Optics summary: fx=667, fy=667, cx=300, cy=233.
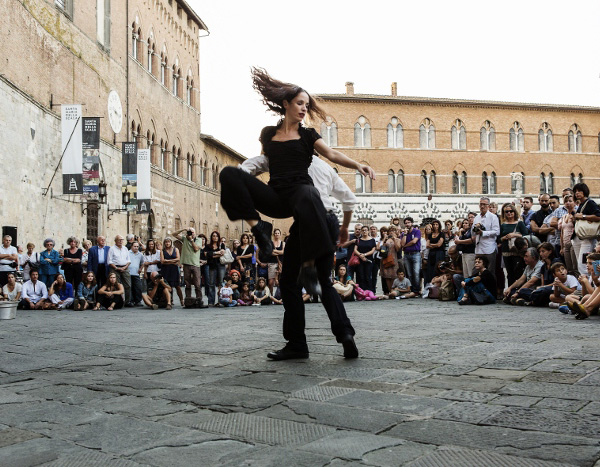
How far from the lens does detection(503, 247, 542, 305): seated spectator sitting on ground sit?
11516 millimetres

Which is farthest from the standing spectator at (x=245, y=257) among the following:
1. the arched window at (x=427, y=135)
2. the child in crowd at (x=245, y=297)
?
the arched window at (x=427, y=135)

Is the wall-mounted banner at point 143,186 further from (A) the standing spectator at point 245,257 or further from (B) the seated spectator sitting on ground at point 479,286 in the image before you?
(B) the seated spectator sitting on ground at point 479,286

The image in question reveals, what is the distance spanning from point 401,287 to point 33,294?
27.5 feet

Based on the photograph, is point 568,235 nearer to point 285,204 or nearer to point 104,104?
point 285,204

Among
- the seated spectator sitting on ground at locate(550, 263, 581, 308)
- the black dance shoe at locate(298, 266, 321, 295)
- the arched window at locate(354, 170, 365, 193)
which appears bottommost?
the seated spectator sitting on ground at locate(550, 263, 581, 308)

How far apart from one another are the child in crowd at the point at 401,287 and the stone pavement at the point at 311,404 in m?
8.98

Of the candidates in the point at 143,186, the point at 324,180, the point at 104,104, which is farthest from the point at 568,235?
the point at 104,104

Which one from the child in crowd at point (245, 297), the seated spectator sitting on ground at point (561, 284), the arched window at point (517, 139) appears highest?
the arched window at point (517, 139)

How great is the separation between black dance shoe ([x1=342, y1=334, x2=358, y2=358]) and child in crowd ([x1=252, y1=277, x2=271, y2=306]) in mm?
10069

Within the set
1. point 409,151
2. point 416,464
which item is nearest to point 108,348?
point 416,464

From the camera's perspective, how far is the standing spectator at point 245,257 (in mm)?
15391

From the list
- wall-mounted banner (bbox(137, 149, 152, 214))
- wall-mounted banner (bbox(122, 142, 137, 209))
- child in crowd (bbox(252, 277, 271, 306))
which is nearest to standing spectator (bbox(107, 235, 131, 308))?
child in crowd (bbox(252, 277, 271, 306))

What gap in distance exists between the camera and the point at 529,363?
443cm

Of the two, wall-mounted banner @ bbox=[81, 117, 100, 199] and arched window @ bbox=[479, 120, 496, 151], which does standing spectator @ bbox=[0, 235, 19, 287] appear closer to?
wall-mounted banner @ bbox=[81, 117, 100, 199]
